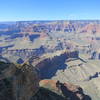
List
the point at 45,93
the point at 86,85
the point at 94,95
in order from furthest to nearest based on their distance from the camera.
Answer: the point at 86,85, the point at 94,95, the point at 45,93

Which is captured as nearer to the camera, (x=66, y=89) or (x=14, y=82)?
(x=14, y=82)

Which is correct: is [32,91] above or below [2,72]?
below

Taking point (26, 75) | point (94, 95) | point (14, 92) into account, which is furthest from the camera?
point (94, 95)

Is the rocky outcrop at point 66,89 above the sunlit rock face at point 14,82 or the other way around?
the other way around

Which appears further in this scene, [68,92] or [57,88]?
[68,92]

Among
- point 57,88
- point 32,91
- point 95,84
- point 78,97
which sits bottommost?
point 95,84

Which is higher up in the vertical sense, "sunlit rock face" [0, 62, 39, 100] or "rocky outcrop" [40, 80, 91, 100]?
"sunlit rock face" [0, 62, 39, 100]

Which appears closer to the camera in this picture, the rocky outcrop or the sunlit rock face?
the sunlit rock face

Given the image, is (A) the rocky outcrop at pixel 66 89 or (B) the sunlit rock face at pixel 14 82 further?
(A) the rocky outcrop at pixel 66 89

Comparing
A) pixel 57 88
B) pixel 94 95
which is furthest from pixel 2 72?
pixel 94 95

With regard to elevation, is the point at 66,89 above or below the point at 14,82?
below

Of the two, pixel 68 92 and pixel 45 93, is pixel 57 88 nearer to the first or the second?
pixel 68 92
